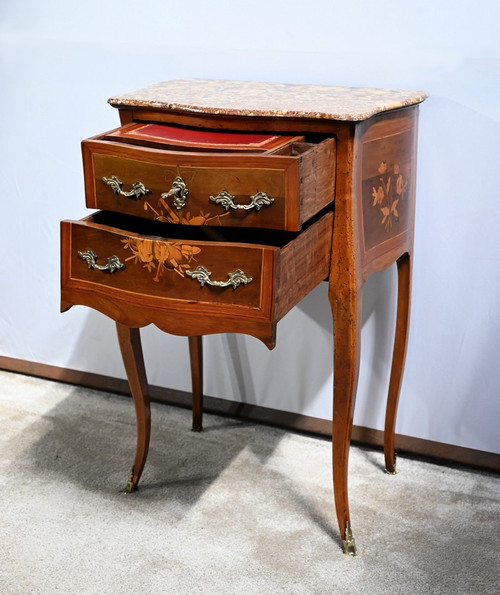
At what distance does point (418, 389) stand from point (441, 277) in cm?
26

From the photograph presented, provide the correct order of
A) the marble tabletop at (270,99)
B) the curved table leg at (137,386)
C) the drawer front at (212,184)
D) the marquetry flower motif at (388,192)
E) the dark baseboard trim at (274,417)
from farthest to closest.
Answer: the dark baseboard trim at (274,417), the curved table leg at (137,386), the marquetry flower motif at (388,192), the marble tabletop at (270,99), the drawer front at (212,184)

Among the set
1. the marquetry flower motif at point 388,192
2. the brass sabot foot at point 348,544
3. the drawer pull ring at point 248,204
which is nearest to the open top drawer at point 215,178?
the drawer pull ring at point 248,204

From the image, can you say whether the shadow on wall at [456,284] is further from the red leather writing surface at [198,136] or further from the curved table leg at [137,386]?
the curved table leg at [137,386]

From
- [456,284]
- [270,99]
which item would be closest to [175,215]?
[270,99]

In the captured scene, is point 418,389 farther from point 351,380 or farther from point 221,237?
point 221,237

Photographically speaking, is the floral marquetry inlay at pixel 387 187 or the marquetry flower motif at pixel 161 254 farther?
the floral marquetry inlay at pixel 387 187

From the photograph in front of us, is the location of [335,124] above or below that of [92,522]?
above

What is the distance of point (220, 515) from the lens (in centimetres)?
157

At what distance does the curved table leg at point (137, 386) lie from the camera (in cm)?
155

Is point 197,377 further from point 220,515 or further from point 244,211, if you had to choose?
point 244,211

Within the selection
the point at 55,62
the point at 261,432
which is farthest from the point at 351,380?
the point at 55,62

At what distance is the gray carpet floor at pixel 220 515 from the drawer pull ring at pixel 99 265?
52cm

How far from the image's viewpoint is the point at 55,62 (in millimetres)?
1906

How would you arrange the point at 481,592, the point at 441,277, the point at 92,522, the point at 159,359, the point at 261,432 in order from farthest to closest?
the point at 159,359
the point at 261,432
the point at 441,277
the point at 92,522
the point at 481,592
